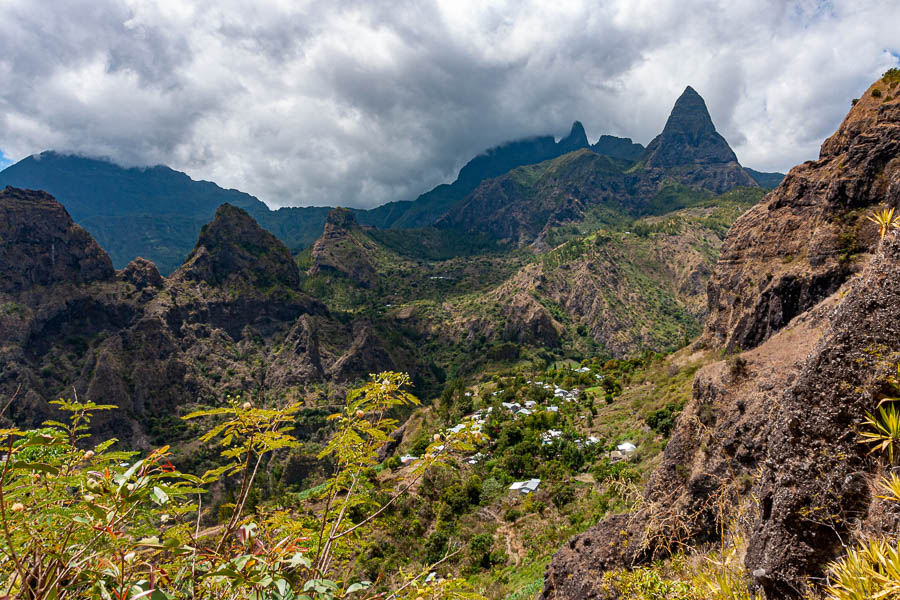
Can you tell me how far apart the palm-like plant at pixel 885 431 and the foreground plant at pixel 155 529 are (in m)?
4.18

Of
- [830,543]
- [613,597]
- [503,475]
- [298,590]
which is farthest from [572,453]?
[298,590]

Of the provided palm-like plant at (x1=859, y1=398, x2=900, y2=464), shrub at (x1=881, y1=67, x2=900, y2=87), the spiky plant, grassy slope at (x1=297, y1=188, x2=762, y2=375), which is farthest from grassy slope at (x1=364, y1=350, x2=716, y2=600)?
grassy slope at (x1=297, y1=188, x2=762, y2=375)

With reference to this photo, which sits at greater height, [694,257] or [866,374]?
[694,257]

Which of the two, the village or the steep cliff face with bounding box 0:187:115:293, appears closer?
the village

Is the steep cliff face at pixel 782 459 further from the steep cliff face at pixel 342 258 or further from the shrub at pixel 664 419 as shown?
the steep cliff face at pixel 342 258

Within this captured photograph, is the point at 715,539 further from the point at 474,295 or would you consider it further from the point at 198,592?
the point at 474,295

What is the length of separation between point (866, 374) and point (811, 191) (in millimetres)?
44184

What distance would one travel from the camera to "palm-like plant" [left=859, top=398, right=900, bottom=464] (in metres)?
3.80

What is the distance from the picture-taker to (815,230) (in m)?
31.6

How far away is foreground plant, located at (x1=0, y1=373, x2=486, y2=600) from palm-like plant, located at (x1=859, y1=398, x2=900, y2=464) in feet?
13.7

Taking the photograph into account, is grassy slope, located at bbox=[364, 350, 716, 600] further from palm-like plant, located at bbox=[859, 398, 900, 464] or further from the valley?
palm-like plant, located at bbox=[859, 398, 900, 464]

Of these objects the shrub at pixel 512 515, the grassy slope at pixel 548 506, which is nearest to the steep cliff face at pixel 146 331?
the grassy slope at pixel 548 506

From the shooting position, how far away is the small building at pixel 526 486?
30500 millimetres

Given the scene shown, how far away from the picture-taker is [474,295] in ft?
549
